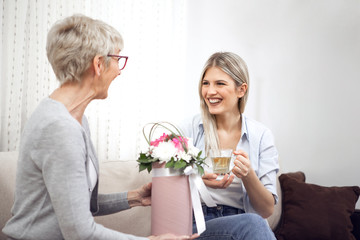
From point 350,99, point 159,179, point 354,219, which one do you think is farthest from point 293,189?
point 159,179

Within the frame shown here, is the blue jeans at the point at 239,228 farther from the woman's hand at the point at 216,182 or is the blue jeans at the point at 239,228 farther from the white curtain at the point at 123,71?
the white curtain at the point at 123,71

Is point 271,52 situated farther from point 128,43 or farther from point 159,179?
point 159,179

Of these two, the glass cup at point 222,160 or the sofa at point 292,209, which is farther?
the sofa at point 292,209

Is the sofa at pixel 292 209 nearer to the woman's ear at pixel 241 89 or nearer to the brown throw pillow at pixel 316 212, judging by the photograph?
the brown throw pillow at pixel 316 212

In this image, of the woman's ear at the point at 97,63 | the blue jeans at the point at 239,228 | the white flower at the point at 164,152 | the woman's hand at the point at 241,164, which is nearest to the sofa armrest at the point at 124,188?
the blue jeans at the point at 239,228

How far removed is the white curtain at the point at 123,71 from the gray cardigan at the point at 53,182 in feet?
4.03

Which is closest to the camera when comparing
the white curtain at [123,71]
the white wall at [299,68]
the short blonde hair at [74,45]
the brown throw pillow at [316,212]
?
the short blonde hair at [74,45]

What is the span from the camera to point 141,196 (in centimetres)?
159

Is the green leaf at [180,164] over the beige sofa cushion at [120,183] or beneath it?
over

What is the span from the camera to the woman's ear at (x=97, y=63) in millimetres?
1290

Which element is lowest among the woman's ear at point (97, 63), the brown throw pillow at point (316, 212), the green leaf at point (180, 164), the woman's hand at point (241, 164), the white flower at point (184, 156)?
the brown throw pillow at point (316, 212)

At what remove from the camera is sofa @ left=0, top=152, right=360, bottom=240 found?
2133 mm

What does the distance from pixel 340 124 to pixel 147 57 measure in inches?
69.0

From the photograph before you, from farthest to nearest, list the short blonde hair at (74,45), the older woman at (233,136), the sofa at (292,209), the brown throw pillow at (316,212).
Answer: the brown throw pillow at (316,212), the sofa at (292,209), the older woman at (233,136), the short blonde hair at (74,45)
